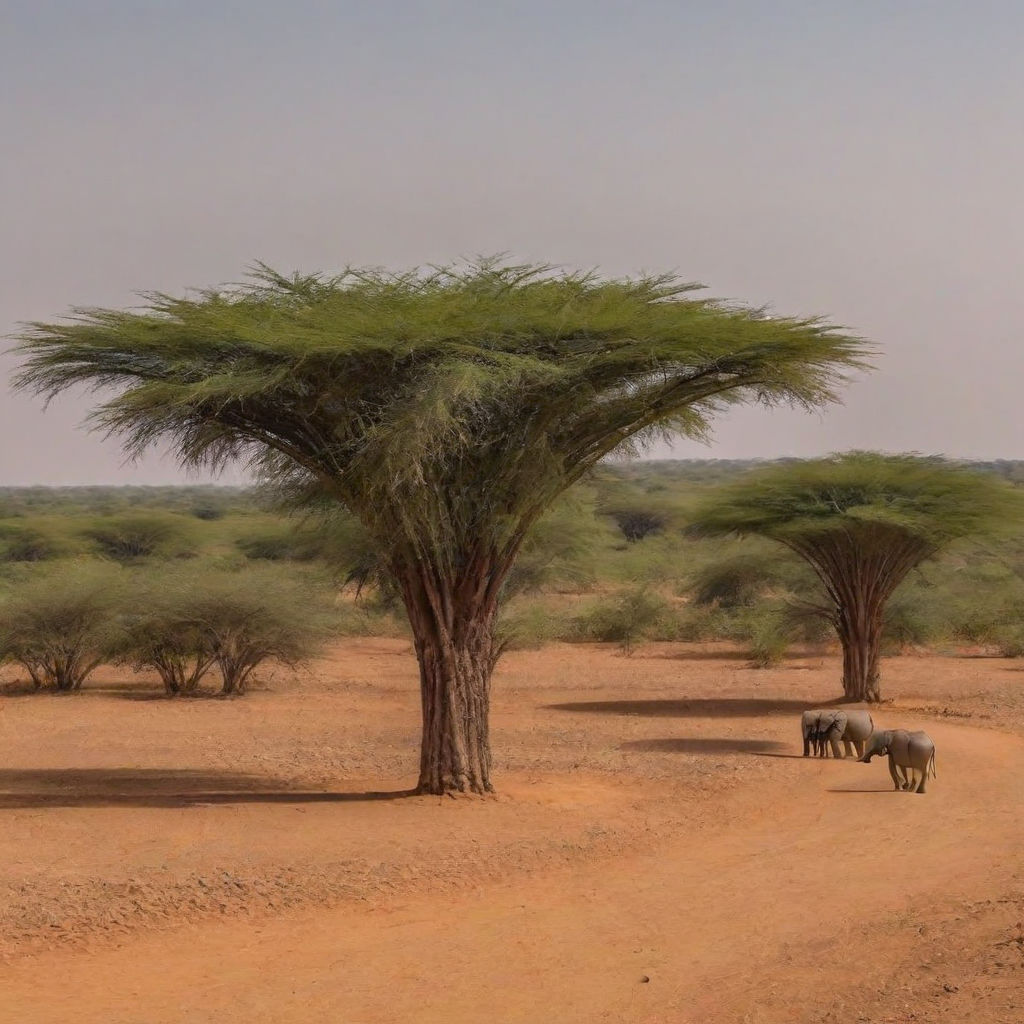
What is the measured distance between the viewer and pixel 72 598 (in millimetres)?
23359

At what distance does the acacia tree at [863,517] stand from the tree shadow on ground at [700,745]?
4.33 meters

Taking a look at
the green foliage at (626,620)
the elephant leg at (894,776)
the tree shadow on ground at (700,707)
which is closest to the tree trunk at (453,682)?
the elephant leg at (894,776)

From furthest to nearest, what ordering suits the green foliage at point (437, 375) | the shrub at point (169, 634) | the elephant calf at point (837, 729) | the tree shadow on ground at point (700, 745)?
the shrub at point (169, 634)
the tree shadow on ground at point (700, 745)
the elephant calf at point (837, 729)
the green foliage at point (437, 375)

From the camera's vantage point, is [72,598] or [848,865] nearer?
[848,865]

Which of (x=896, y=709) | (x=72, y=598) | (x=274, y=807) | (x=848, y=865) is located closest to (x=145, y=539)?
(x=72, y=598)

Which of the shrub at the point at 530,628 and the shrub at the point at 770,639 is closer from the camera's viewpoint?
the shrub at the point at 530,628

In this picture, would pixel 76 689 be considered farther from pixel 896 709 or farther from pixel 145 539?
pixel 145 539

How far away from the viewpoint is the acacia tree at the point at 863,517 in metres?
20.7

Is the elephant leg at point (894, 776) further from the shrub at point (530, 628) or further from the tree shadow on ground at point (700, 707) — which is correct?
the shrub at point (530, 628)

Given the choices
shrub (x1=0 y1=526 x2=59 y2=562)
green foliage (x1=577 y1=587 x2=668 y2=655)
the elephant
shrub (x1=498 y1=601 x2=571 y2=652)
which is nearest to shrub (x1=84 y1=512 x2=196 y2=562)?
shrub (x1=0 y1=526 x2=59 y2=562)

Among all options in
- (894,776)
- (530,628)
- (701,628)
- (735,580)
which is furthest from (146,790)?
(735,580)

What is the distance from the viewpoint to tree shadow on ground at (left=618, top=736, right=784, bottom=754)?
669 inches

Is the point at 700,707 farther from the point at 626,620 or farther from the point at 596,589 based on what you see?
the point at 596,589

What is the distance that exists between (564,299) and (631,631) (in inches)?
862
